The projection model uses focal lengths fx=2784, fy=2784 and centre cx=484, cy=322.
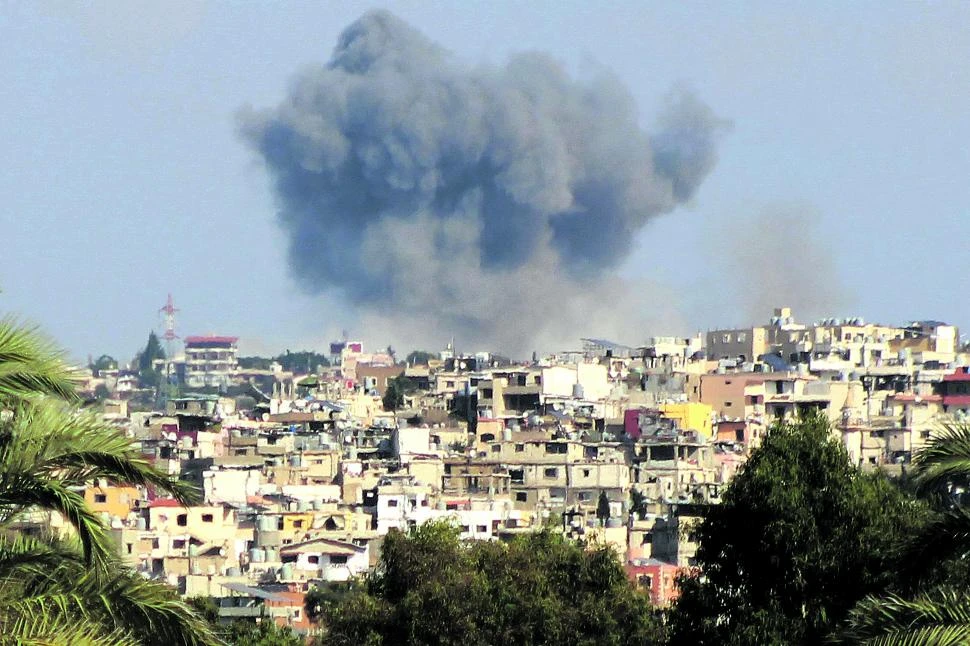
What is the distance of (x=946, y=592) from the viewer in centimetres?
912

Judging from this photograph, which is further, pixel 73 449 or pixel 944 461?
pixel 944 461

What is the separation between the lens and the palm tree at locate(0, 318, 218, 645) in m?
7.99

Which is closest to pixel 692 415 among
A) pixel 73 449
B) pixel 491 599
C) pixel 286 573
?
pixel 286 573

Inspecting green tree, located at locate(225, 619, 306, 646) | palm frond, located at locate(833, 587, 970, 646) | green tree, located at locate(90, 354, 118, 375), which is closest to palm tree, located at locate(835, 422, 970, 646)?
palm frond, located at locate(833, 587, 970, 646)

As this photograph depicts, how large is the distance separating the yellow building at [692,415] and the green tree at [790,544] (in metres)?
55.3

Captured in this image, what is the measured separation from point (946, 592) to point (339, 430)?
198 ft

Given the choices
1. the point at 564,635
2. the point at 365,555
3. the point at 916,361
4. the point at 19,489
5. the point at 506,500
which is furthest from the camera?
the point at 916,361

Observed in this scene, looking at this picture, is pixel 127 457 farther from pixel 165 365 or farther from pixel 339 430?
pixel 165 365

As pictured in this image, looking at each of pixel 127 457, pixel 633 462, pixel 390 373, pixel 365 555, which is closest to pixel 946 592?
pixel 127 457

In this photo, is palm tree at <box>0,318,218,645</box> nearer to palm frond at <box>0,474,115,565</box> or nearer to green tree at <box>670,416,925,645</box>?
palm frond at <box>0,474,115,565</box>

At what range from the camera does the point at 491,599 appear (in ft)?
77.0

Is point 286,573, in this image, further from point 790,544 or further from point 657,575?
point 790,544

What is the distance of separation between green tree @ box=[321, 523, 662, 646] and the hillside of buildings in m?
0.06

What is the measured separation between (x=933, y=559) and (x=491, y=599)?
1454 centimetres
